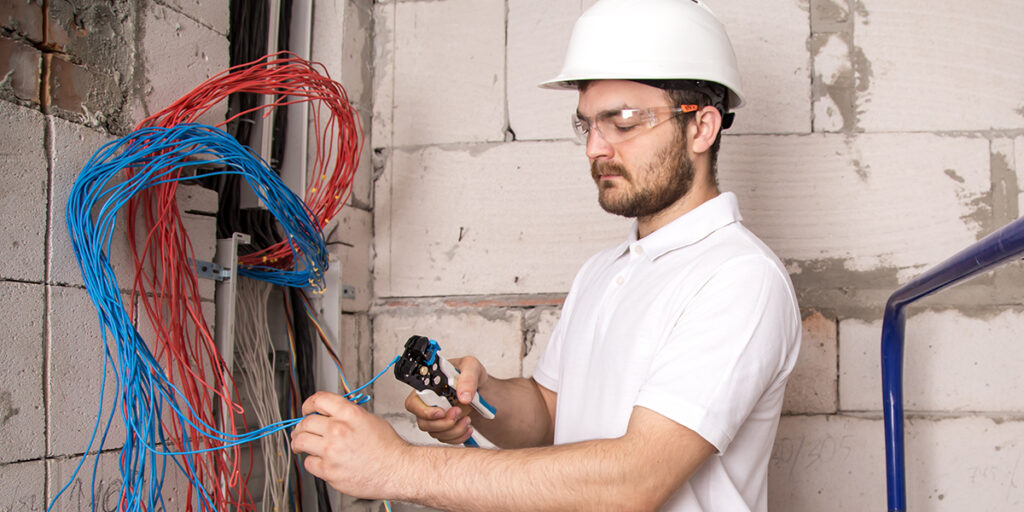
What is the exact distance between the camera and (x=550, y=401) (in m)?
1.74

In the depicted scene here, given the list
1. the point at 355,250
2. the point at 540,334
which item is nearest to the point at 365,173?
the point at 355,250

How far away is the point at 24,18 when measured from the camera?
1.31 meters

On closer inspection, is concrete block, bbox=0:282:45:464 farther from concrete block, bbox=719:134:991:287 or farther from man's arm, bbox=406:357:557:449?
concrete block, bbox=719:134:991:287

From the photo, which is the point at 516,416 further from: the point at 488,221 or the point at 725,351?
the point at 488,221

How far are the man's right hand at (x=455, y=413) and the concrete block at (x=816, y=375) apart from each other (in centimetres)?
101

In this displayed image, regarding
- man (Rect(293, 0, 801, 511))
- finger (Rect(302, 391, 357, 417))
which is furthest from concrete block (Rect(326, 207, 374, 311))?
finger (Rect(302, 391, 357, 417))

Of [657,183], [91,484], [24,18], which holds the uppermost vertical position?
[24,18]

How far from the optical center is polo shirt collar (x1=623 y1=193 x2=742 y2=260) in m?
1.43

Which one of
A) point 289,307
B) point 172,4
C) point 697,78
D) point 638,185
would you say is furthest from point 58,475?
point 697,78

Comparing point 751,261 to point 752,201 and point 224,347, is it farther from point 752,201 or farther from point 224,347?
point 224,347

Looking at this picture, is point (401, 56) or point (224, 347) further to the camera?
point (401, 56)

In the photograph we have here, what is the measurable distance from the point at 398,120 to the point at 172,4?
0.83 metres

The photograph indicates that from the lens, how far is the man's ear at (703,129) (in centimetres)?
150

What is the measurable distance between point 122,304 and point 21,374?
0.19 metres
